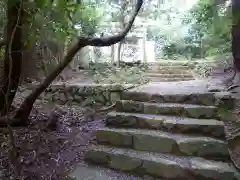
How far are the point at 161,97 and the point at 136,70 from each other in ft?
11.6

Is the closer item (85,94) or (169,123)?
(169,123)

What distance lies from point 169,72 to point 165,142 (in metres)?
4.20

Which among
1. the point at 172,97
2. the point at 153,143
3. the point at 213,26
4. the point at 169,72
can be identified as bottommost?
the point at 153,143

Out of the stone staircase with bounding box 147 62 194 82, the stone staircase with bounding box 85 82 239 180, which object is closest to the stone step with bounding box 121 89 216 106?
the stone staircase with bounding box 85 82 239 180

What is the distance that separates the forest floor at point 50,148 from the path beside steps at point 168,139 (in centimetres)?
17

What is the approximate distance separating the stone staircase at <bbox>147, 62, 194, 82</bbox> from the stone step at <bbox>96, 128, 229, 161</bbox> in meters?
3.16

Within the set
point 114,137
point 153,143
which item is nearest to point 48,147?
point 114,137

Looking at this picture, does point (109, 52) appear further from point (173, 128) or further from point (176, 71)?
point (173, 128)

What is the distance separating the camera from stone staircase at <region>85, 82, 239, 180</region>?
6.68 ft

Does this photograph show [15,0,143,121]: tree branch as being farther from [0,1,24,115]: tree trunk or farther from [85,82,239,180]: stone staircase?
[85,82,239,180]: stone staircase

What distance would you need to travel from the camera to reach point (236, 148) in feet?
7.60

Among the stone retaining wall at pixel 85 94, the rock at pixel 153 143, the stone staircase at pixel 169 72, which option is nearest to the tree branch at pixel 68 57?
the rock at pixel 153 143

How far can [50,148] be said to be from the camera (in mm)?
2475

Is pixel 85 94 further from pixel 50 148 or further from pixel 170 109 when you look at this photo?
pixel 170 109
